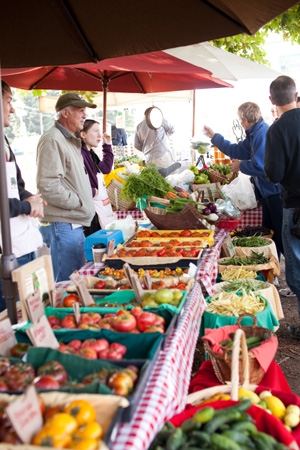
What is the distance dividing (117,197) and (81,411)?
5576mm

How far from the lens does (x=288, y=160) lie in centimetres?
468

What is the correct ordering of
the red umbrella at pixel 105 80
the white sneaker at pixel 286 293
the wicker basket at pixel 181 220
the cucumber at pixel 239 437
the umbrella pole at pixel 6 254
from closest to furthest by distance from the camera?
the cucumber at pixel 239 437, the umbrella pole at pixel 6 254, the wicker basket at pixel 181 220, the white sneaker at pixel 286 293, the red umbrella at pixel 105 80

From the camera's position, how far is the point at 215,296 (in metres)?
3.92

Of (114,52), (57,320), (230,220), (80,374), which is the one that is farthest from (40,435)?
(230,220)

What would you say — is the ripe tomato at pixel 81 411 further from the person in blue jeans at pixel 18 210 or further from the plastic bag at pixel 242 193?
the plastic bag at pixel 242 193

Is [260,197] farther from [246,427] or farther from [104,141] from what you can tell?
[246,427]

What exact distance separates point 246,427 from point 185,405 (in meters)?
0.49

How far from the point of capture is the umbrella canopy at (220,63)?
6.54m

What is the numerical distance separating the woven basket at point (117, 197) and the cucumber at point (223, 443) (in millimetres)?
5301

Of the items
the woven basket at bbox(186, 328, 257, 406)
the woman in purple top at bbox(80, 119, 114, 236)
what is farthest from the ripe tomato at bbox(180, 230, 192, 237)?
the woven basket at bbox(186, 328, 257, 406)

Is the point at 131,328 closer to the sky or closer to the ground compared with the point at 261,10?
closer to the ground

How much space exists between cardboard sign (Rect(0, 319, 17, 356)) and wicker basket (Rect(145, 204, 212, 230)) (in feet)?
9.64

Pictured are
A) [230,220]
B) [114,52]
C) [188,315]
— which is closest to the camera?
[188,315]

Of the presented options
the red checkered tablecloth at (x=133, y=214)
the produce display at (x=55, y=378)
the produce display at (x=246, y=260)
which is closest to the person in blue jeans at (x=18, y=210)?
the produce display at (x=55, y=378)
